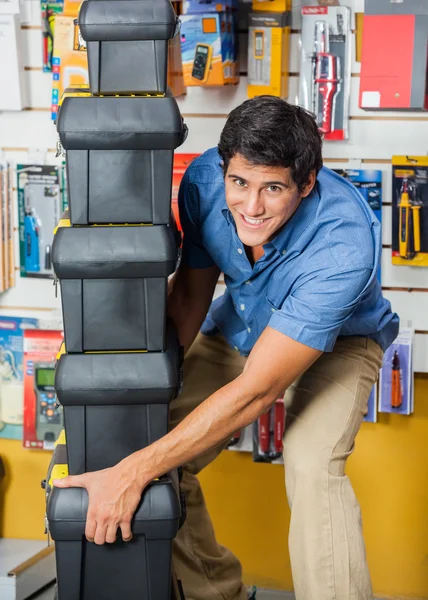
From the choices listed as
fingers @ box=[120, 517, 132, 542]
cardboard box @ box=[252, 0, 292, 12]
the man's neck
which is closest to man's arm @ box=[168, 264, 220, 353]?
the man's neck

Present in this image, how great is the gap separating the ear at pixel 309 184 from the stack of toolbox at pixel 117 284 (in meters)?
0.29

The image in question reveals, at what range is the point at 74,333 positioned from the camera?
6.28ft

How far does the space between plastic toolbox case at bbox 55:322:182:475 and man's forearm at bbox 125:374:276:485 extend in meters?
0.06

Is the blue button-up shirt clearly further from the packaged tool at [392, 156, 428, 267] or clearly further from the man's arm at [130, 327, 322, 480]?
the packaged tool at [392, 156, 428, 267]

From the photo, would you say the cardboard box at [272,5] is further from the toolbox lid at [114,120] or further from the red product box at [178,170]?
the toolbox lid at [114,120]

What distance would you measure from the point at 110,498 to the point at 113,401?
8.3 inches

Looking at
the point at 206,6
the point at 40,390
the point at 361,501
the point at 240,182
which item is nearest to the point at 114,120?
the point at 240,182

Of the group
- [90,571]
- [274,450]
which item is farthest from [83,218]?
[274,450]

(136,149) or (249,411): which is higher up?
(136,149)

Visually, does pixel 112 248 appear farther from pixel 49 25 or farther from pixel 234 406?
pixel 49 25

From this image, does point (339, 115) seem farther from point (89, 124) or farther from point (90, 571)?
point (90, 571)

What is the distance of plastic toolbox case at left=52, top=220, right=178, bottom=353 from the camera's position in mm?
1848

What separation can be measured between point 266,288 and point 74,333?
48 centimetres

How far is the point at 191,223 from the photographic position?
220 cm
